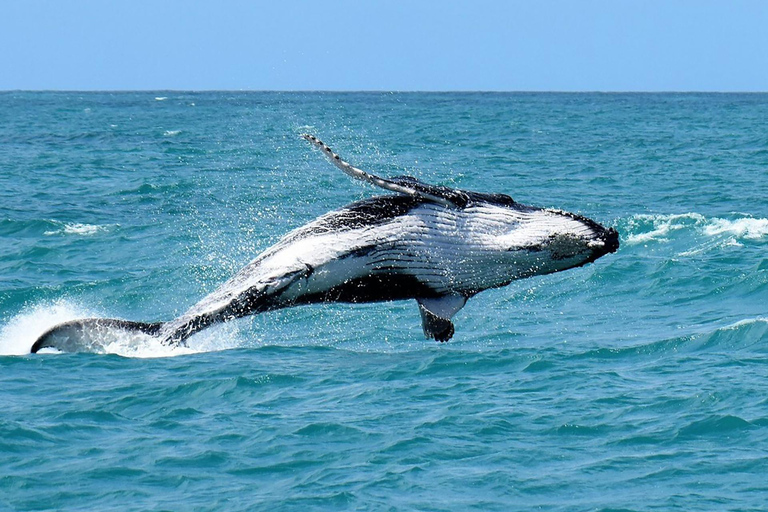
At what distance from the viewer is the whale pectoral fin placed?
1310cm

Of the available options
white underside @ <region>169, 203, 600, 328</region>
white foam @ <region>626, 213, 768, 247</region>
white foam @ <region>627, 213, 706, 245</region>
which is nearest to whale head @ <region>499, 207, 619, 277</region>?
white underside @ <region>169, 203, 600, 328</region>

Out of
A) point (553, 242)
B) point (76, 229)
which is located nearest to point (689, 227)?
point (76, 229)

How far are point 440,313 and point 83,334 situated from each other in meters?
4.26

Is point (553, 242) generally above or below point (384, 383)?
above

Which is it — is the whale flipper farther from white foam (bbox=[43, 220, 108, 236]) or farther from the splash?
white foam (bbox=[43, 220, 108, 236])

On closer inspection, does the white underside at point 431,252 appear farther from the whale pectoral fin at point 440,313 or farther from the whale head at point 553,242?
the whale pectoral fin at point 440,313

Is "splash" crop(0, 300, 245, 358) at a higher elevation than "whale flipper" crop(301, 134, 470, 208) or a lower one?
lower

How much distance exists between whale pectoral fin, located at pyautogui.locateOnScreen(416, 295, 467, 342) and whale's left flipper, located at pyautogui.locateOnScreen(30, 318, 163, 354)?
3189 mm

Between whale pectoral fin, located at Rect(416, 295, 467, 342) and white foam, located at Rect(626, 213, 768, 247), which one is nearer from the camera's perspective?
whale pectoral fin, located at Rect(416, 295, 467, 342)

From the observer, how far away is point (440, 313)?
13.2 m

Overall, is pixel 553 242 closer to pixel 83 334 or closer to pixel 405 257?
pixel 405 257

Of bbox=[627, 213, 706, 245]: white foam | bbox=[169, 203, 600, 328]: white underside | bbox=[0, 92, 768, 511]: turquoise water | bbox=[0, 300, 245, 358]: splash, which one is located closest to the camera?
bbox=[0, 92, 768, 511]: turquoise water

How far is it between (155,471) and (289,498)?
67.5 inches

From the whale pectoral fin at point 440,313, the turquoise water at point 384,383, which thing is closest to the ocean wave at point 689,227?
the turquoise water at point 384,383
